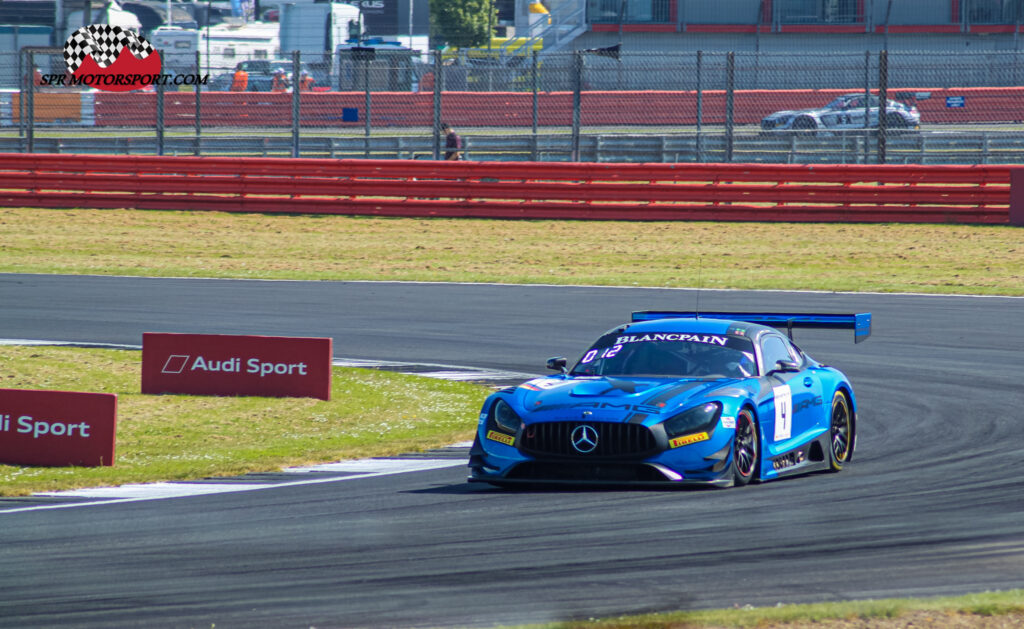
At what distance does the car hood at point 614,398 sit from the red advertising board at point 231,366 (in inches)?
172

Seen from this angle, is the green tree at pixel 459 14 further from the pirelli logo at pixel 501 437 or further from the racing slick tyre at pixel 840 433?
the pirelli logo at pixel 501 437

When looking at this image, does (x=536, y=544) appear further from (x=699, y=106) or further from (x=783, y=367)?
(x=699, y=106)

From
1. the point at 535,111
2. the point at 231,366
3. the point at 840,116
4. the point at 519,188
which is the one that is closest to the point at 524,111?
the point at 535,111

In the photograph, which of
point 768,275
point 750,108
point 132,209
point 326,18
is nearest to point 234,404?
point 768,275

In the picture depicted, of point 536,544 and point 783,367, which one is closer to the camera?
point 536,544

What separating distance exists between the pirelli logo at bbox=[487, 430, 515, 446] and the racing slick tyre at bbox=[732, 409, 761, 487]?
4.56ft

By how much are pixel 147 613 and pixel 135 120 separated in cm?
2694

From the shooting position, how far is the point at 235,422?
12.2m

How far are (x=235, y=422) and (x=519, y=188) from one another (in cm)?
1640

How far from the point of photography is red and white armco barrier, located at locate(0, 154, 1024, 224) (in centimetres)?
2639

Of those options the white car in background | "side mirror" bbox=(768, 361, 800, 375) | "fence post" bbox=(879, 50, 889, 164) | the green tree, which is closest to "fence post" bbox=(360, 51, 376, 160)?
the white car in background

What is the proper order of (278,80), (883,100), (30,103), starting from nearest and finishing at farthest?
(883,100) → (30,103) → (278,80)

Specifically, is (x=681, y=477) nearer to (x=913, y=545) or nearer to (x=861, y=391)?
(x=913, y=545)

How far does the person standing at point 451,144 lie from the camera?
28305 millimetres
